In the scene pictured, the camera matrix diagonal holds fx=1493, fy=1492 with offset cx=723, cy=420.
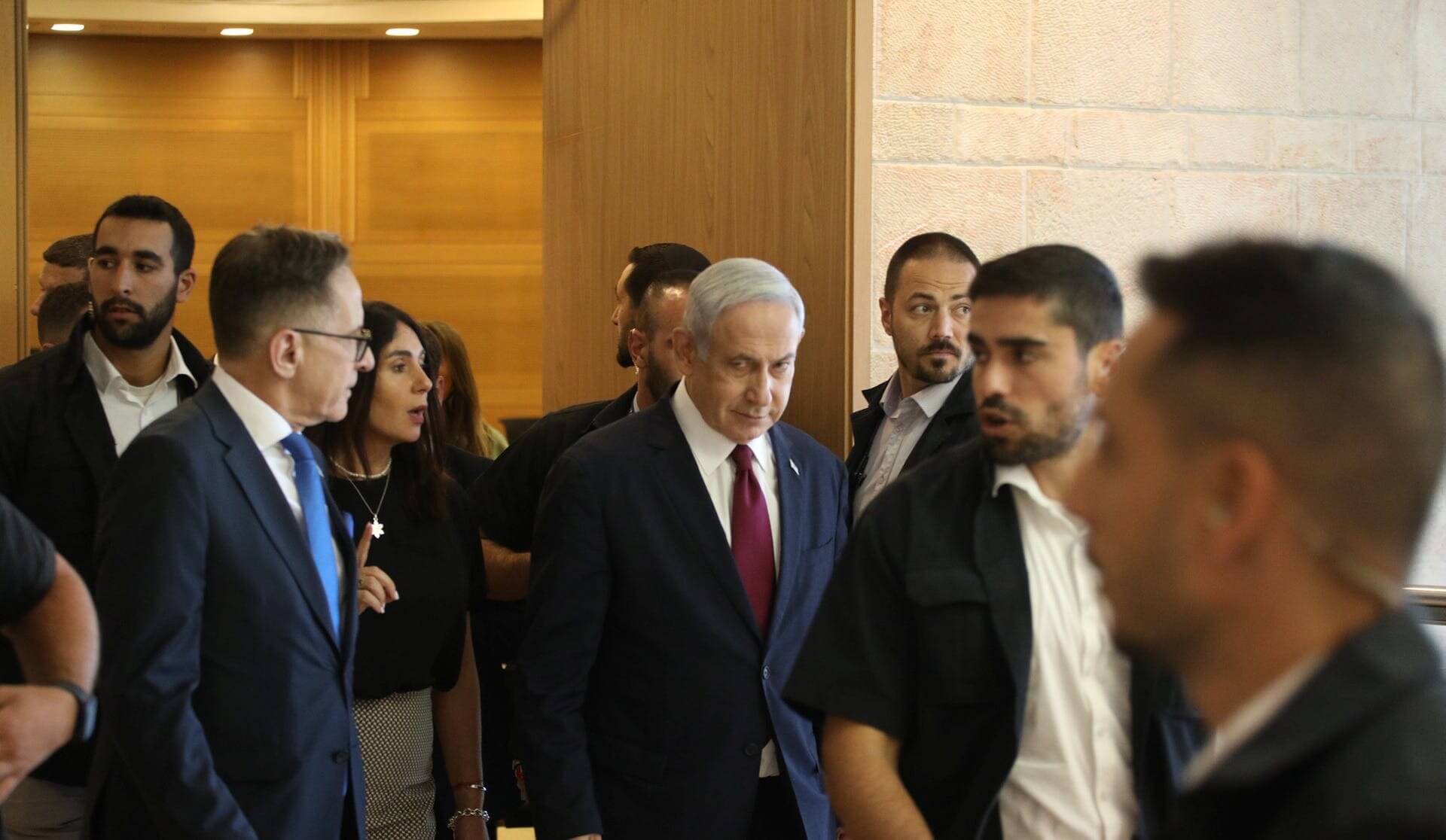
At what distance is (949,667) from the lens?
6.69 ft

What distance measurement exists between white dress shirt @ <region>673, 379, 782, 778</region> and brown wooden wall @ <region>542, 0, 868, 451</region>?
0.80 meters

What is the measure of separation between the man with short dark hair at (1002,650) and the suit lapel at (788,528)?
627 mm

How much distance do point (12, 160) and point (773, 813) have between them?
3.84m

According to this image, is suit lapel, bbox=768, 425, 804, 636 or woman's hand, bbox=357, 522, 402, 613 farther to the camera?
woman's hand, bbox=357, 522, 402, 613

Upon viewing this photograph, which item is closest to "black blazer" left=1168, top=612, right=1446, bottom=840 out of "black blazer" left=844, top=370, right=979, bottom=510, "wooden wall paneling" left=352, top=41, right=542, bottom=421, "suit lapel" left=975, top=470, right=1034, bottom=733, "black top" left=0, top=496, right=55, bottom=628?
"suit lapel" left=975, top=470, right=1034, bottom=733

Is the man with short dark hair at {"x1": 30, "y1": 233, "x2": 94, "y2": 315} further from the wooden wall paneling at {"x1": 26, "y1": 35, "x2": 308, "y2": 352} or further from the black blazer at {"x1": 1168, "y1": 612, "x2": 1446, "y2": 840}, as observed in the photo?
the black blazer at {"x1": 1168, "y1": 612, "x2": 1446, "y2": 840}

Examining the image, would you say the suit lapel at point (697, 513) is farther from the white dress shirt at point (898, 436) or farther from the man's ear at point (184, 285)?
the man's ear at point (184, 285)

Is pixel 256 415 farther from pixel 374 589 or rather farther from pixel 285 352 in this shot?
pixel 374 589

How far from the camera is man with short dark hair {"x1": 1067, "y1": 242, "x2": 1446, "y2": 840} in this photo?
37.6 inches

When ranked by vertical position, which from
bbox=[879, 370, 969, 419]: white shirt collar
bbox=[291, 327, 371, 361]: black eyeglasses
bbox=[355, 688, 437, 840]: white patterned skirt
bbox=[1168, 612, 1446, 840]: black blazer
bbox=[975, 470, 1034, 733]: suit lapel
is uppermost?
bbox=[291, 327, 371, 361]: black eyeglasses

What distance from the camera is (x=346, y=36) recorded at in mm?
8367

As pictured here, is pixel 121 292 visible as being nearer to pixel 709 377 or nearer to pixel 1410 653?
pixel 709 377

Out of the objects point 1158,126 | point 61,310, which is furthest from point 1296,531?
point 61,310

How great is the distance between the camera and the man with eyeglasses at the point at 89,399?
3.13 meters
